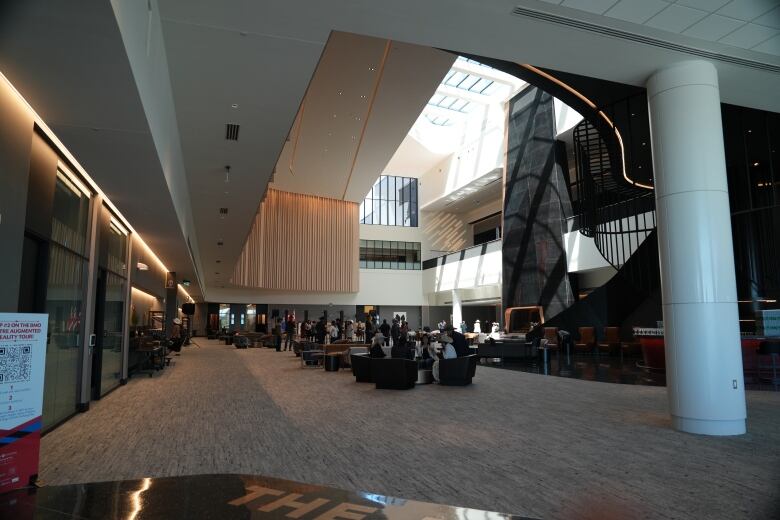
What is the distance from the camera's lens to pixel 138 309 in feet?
40.6

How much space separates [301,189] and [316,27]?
2526cm

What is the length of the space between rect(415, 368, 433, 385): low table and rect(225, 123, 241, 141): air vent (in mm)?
5667

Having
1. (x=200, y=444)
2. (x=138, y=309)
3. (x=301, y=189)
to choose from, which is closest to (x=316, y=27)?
(x=200, y=444)

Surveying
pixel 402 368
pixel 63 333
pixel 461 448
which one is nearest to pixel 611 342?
pixel 402 368

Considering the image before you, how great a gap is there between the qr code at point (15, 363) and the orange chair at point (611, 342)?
54.5 ft

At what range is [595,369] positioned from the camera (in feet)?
41.5

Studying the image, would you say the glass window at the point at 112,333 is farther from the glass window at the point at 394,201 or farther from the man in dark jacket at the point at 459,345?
the glass window at the point at 394,201

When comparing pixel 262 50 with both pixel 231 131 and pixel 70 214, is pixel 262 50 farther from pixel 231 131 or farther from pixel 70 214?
pixel 70 214

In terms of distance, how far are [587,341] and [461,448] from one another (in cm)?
1435

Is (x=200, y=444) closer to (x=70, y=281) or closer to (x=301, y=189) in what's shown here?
(x=70, y=281)

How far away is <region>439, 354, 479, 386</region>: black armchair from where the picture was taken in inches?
390

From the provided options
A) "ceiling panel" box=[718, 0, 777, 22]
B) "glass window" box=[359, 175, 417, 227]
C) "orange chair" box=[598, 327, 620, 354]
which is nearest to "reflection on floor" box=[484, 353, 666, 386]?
"orange chair" box=[598, 327, 620, 354]

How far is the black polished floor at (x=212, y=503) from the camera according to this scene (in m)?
3.24

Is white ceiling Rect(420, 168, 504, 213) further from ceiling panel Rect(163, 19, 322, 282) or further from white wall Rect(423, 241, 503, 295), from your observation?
ceiling panel Rect(163, 19, 322, 282)
